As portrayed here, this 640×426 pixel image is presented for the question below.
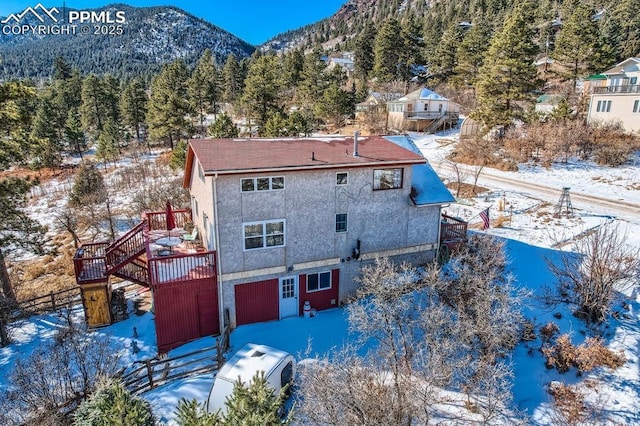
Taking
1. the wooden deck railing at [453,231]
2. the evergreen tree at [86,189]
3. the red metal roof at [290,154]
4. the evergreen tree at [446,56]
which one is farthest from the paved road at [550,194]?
the evergreen tree at [446,56]

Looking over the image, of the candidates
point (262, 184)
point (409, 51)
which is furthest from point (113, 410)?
point (409, 51)

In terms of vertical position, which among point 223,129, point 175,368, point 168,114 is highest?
point 168,114

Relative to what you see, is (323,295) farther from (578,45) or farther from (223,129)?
(578,45)

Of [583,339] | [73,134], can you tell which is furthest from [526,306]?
[73,134]

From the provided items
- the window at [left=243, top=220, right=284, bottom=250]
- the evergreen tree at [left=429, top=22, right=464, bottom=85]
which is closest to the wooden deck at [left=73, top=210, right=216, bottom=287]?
the window at [left=243, top=220, right=284, bottom=250]

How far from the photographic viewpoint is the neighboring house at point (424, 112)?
2084 inches

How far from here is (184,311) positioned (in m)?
15.2

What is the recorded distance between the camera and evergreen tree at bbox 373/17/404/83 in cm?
6631

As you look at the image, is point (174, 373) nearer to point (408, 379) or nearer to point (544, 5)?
point (408, 379)

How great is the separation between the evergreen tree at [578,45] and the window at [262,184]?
51.4m

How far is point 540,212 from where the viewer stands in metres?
25.6

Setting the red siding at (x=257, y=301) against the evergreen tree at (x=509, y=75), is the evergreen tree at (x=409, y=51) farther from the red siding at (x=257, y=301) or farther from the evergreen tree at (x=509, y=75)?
the red siding at (x=257, y=301)

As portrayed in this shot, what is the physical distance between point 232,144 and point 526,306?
1385 cm

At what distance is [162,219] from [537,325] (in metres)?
18.1
